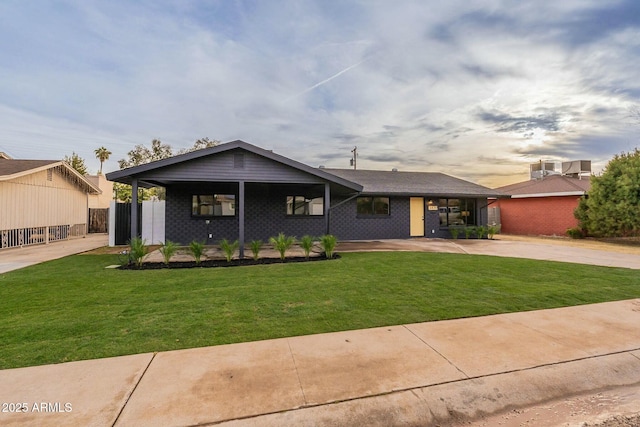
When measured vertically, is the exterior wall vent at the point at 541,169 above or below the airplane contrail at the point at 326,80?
below

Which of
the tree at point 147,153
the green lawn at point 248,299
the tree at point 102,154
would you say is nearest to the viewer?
the green lawn at point 248,299

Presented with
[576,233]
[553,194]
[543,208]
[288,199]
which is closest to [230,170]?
[288,199]

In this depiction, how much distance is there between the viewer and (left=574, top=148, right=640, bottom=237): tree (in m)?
13.2

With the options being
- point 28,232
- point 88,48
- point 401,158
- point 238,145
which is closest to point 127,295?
point 238,145

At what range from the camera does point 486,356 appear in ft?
10.0

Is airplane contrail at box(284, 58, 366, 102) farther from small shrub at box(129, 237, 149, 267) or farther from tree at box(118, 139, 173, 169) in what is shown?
tree at box(118, 139, 173, 169)

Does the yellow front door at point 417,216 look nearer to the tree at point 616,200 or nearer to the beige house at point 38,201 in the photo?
the tree at point 616,200

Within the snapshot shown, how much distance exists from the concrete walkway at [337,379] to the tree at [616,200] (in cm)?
1400

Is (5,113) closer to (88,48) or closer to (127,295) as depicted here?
(88,48)

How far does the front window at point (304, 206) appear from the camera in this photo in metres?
13.5

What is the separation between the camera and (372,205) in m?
14.4

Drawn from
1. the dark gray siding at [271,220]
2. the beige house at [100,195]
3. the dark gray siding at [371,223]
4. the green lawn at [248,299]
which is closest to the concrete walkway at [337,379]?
the green lawn at [248,299]

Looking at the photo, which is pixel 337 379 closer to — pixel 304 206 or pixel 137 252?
pixel 137 252

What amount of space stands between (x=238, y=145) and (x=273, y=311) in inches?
236
